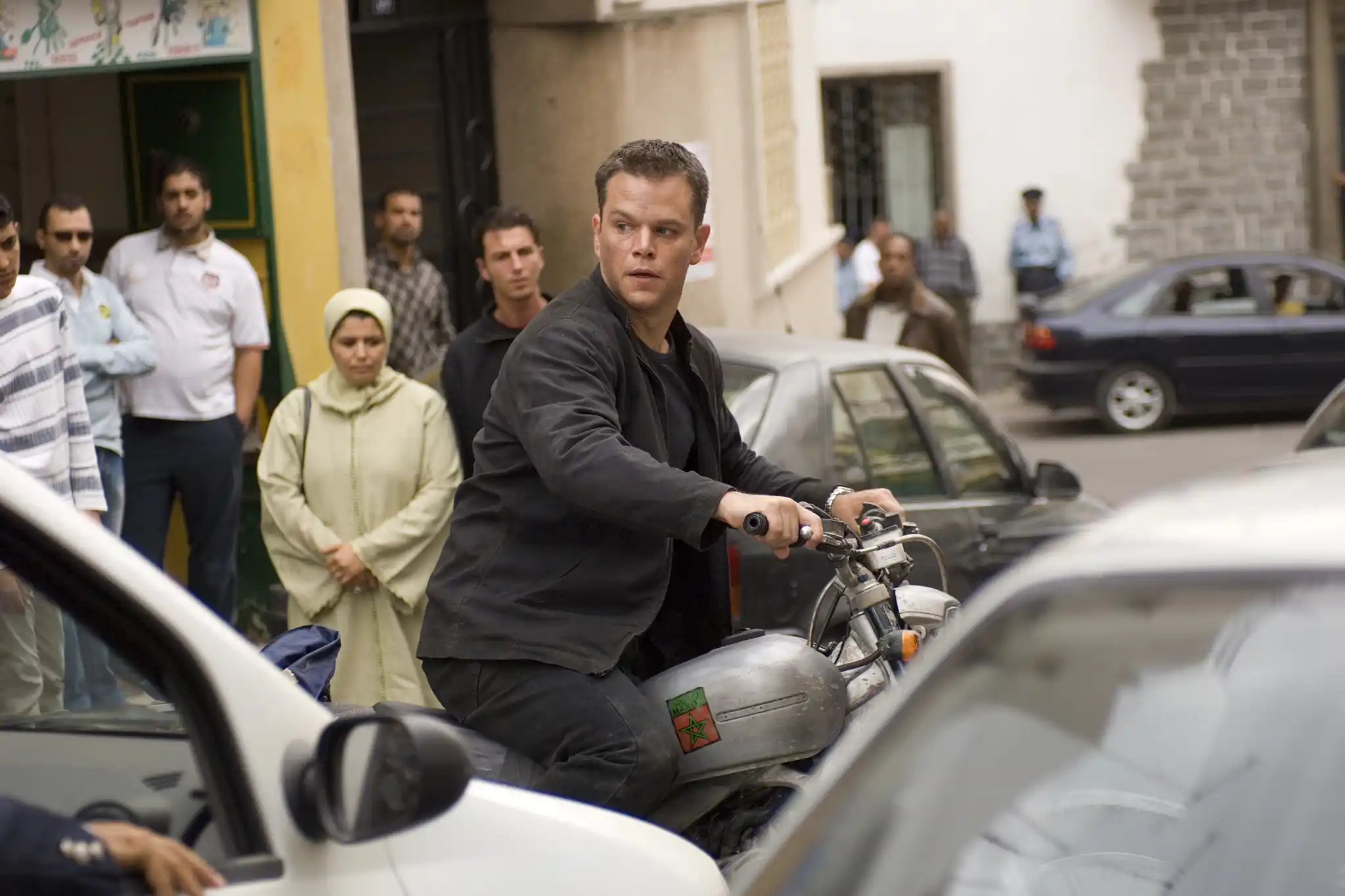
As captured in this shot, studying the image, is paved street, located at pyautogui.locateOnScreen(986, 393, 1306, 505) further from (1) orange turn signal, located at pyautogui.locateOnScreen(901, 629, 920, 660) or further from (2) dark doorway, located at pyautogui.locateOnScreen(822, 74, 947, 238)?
(1) orange turn signal, located at pyautogui.locateOnScreen(901, 629, 920, 660)

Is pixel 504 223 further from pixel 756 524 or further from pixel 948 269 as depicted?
pixel 948 269

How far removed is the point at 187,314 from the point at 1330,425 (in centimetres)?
417

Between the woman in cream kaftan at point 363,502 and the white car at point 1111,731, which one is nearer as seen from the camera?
the white car at point 1111,731

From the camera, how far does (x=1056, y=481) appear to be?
6988 millimetres

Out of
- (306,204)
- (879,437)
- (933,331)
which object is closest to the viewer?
(879,437)

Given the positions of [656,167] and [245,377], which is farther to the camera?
[245,377]

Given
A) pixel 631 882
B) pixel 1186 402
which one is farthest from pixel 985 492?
pixel 1186 402

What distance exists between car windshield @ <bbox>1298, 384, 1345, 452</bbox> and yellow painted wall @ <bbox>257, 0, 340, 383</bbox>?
3953 millimetres

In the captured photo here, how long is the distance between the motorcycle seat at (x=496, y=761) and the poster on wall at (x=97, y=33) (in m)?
5.29

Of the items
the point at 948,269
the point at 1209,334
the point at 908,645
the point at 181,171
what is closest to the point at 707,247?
the point at 181,171

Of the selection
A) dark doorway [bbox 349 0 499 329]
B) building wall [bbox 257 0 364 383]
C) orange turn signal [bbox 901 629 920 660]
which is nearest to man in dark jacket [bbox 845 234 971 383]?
dark doorway [bbox 349 0 499 329]

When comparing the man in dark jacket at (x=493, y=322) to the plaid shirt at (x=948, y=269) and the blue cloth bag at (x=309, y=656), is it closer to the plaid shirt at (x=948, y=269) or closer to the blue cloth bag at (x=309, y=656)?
the blue cloth bag at (x=309, y=656)

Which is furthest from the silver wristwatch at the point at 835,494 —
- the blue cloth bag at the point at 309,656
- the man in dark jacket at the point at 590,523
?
the blue cloth bag at the point at 309,656

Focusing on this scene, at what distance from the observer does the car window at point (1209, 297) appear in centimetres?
1844
